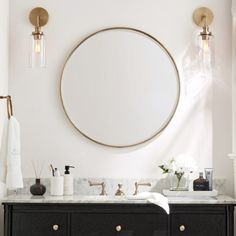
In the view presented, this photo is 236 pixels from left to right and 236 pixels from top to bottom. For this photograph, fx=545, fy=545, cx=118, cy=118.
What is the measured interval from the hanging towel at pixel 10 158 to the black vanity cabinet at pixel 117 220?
0.16m

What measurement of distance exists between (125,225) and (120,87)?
1032 millimetres

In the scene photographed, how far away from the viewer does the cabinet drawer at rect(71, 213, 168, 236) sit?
3.52 meters

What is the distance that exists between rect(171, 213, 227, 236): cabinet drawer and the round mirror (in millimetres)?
697

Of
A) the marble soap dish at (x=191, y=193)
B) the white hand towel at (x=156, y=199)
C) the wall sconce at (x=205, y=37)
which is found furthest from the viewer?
the wall sconce at (x=205, y=37)

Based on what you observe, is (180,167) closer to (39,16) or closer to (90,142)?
(90,142)

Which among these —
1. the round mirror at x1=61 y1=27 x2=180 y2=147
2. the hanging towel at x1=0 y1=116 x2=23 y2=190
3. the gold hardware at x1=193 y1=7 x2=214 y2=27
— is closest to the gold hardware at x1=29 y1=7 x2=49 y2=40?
the round mirror at x1=61 y1=27 x2=180 y2=147

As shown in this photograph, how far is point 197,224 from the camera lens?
139 inches

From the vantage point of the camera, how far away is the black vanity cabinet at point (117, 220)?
3523mm

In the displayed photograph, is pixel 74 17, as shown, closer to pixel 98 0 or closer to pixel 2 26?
pixel 98 0

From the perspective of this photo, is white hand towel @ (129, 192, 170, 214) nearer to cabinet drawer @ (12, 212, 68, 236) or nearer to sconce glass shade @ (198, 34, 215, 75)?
cabinet drawer @ (12, 212, 68, 236)

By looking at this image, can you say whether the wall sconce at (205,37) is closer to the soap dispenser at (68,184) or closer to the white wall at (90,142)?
the white wall at (90,142)

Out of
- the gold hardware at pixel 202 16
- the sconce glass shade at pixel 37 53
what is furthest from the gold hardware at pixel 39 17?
the gold hardware at pixel 202 16

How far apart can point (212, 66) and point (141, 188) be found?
1018mm

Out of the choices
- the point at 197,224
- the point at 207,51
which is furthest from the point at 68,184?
the point at 207,51
